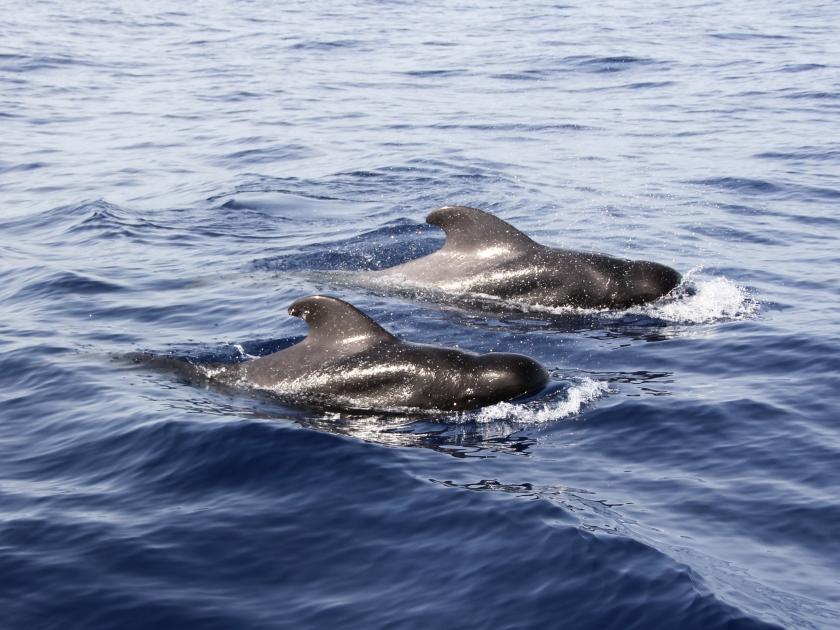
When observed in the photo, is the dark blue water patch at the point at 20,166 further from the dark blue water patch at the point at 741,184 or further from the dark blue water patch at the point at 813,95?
the dark blue water patch at the point at 813,95

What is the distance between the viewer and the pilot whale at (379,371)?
34.0 ft

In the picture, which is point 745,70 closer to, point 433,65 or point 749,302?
point 433,65

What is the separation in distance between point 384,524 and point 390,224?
453 inches

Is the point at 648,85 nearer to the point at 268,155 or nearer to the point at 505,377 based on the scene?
the point at 268,155

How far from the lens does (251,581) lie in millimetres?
7184

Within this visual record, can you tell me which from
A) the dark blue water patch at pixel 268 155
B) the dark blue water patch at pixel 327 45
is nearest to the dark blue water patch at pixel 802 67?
the dark blue water patch at pixel 327 45

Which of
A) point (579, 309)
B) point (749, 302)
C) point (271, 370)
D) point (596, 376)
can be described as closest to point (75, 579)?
point (271, 370)

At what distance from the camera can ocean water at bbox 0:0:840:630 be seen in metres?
7.17

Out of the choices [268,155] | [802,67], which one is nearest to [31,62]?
[268,155]

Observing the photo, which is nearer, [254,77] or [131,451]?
[131,451]

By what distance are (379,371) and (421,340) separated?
82.8 inches

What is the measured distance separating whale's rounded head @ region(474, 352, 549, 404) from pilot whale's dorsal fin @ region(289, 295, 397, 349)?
108 cm

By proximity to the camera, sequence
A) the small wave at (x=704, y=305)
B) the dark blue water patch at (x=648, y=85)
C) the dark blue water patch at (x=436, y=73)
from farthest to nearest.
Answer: the dark blue water patch at (x=436, y=73), the dark blue water patch at (x=648, y=85), the small wave at (x=704, y=305)

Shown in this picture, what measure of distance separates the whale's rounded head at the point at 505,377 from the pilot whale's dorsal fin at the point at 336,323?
1.08m
